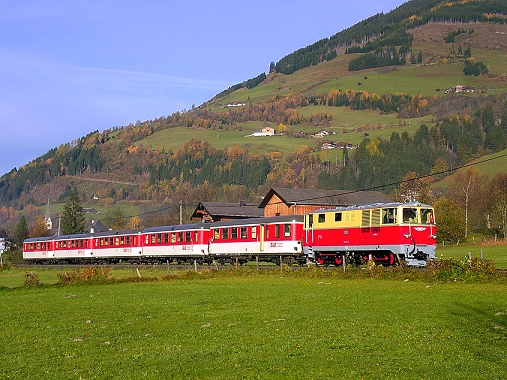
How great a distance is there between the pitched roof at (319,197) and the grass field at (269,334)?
54.2 meters

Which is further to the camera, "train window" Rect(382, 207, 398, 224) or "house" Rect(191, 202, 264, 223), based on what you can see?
"house" Rect(191, 202, 264, 223)

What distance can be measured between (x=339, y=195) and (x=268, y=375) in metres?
79.4

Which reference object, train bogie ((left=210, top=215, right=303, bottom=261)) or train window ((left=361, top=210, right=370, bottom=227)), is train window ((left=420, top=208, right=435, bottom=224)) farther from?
train bogie ((left=210, top=215, right=303, bottom=261))

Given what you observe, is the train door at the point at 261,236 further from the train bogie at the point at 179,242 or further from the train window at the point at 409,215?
the train window at the point at 409,215

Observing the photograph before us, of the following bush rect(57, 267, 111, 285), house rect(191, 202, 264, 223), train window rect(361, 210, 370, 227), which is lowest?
bush rect(57, 267, 111, 285)

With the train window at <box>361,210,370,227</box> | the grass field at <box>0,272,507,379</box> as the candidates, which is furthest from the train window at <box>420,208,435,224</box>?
the grass field at <box>0,272,507,379</box>

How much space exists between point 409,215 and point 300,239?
1042 centimetres

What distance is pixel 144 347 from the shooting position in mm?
16250

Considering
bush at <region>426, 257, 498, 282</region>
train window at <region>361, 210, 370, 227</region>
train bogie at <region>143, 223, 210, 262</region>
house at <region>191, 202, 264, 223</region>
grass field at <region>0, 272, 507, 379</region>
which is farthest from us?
house at <region>191, 202, 264, 223</region>

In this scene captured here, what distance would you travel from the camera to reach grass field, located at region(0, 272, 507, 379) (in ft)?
44.1

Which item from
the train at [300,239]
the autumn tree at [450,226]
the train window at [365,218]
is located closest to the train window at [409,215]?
the train at [300,239]

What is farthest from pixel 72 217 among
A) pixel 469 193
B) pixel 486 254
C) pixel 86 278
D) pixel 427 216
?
pixel 427 216

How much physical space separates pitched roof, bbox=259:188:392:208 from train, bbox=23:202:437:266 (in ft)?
66.4

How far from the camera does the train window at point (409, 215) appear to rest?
38.9m
